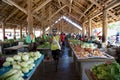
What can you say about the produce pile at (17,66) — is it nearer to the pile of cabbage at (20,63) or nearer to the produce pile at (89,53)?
A: the pile of cabbage at (20,63)

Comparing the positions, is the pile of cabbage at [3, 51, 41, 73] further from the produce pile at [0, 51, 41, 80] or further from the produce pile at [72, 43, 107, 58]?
the produce pile at [72, 43, 107, 58]

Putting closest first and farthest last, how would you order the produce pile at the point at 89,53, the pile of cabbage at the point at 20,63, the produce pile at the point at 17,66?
the produce pile at the point at 17,66
the pile of cabbage at the point at 20,63
the produce pile at the point at 89,53

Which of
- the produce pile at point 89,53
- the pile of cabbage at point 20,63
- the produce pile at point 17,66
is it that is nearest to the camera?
the produce pile at point 17,66

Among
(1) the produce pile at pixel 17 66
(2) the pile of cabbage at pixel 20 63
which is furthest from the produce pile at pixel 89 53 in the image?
(2) the pile of cabbage at pixel 20 63

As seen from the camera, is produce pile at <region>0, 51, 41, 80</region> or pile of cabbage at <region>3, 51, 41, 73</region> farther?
pile of cabbage at <region>3, 51, 41, 73</region>

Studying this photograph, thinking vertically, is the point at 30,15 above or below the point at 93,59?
above

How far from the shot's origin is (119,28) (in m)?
32.9

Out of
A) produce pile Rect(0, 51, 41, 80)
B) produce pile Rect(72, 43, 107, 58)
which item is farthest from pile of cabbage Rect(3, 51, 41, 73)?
produce pile Rect(72, 43, 107, 58)

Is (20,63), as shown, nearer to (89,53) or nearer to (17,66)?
(17,66)

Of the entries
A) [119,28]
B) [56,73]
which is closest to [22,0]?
[56,73]

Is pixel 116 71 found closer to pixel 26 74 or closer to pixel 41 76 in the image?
pixel 26 74

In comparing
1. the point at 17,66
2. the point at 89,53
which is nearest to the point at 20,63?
the point at 17,66

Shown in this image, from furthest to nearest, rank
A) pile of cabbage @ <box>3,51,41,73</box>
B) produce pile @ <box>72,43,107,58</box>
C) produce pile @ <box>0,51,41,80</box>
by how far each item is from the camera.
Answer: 1. produce pile @ <box>72,43,107,58</box>
2. pile of cabbage @ <box>3,51,41,73</box>
3. produce pile @ <box>0,51,41,80</box>

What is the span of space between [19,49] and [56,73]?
471cm
